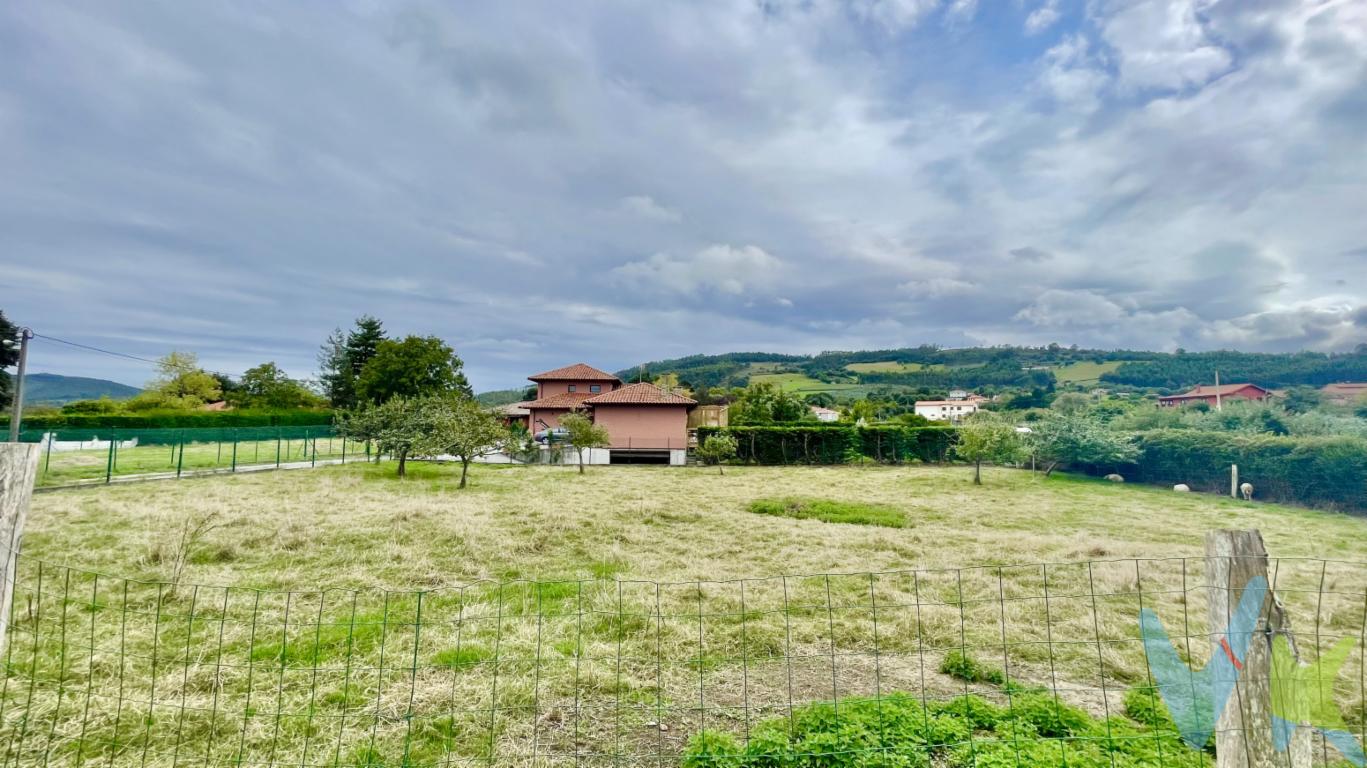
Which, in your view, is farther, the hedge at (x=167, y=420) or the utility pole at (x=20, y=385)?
the hedge at (x=167, y=420)

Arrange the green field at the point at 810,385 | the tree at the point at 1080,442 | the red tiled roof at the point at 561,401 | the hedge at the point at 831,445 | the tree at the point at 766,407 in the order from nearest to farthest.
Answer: the tree at the point at 1080,442 → the hedge at the point at 831,445 → the red tiled roof at the point at 561,401 → the tree at the point at 766,407 → the green field at the point at 810,385

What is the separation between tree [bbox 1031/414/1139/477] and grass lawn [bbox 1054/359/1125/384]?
63.3 m

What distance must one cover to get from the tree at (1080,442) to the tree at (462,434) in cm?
1947

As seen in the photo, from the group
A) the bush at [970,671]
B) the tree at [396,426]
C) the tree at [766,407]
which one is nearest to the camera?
the bush at [970,671]

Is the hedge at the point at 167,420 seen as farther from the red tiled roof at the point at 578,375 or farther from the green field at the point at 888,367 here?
the green field at the point at 888,367

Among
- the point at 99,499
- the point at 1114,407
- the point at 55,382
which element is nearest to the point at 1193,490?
the point at 1114,407

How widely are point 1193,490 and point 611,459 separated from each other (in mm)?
23476

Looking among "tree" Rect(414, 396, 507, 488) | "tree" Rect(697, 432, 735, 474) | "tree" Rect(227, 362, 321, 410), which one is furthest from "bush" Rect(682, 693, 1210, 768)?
"tree" Rect(227, 362, 321, 410)

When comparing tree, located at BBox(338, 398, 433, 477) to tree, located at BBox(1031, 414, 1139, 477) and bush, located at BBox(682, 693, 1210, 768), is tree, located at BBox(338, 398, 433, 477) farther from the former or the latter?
tree, located at BBox(1031, 414, 1139, 477)

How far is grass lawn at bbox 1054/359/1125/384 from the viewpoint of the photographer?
74.2 meters

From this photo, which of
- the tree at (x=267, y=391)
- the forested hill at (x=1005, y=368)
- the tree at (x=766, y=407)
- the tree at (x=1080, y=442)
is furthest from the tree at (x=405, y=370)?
the tree at (x=1080, y=442)

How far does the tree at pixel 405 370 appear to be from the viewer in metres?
43.6

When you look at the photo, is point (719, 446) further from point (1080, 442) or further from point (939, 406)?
point (939, 406)

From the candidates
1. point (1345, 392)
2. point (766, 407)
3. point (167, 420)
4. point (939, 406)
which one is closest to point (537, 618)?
point (766, 407)
